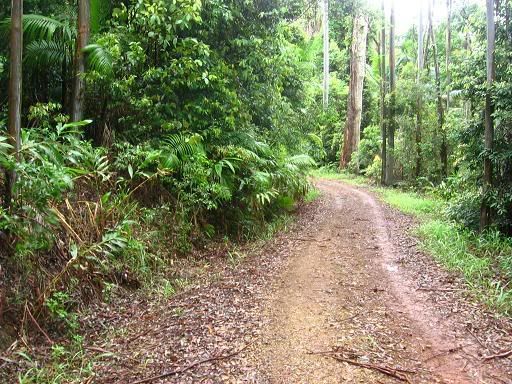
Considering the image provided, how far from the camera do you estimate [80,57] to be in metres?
6.80

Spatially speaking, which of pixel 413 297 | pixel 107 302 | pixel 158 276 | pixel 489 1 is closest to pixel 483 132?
pixel 489 1

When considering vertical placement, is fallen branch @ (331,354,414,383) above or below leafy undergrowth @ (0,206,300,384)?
below

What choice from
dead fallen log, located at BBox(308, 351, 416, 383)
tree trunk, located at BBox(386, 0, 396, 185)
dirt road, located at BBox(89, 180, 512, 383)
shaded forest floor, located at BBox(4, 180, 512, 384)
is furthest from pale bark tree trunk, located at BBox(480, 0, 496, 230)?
tree trunk, located at BBox(386, 0, 396, 185)

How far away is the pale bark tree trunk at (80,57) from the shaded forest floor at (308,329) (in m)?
3.33

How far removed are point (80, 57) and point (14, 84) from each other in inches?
100

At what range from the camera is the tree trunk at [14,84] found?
4344mm

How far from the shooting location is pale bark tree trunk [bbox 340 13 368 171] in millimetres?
23516

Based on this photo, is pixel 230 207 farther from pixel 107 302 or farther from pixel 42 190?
pixel 42 190

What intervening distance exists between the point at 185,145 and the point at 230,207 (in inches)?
63.7

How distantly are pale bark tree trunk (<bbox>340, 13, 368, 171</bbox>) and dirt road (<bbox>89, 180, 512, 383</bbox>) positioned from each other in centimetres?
1870

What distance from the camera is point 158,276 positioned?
235 inches

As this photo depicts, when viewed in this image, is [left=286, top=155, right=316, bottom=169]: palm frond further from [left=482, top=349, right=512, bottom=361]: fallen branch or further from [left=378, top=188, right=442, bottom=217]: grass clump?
[left=482, top=349, right=512, bottom=361]: fallen branch

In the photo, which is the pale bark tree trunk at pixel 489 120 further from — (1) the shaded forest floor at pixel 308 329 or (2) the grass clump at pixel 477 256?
(1) the shaded forest floor at pixel 308 329

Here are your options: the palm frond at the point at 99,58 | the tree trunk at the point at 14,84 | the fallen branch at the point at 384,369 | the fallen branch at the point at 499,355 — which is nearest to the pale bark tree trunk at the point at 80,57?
the palm frond at the point at 99,58
